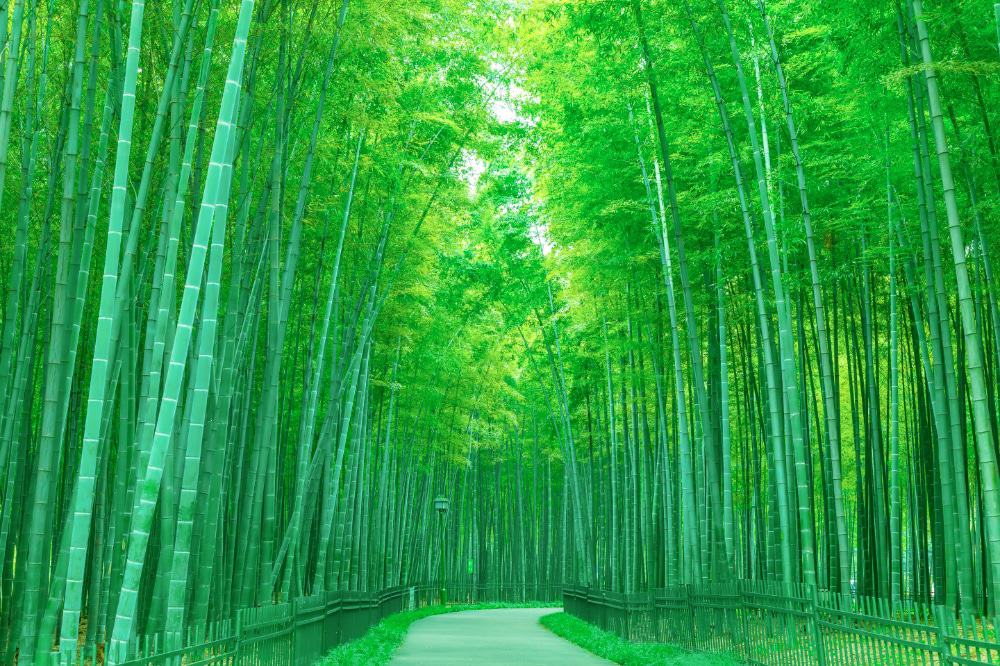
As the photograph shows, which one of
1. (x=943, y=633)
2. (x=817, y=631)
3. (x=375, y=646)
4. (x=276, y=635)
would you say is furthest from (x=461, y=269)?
(x=943, y=633)

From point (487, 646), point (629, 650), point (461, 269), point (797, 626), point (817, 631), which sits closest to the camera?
point (817, 631)

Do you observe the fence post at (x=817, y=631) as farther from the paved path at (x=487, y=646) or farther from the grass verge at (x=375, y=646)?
the grass verge at (x=375, y=646)

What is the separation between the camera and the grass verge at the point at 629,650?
6777mm

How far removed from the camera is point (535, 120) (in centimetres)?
1077

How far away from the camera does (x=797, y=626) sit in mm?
5984

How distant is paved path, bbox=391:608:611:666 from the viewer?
823 centimetres

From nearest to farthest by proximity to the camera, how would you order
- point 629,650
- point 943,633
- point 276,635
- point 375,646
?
point 943,633 < point 276,635 < point 629,650 < point 375,646

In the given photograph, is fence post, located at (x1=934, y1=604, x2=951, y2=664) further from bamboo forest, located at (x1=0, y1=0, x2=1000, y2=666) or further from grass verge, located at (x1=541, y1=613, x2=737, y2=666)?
grass verge, located at (x1=541, y1=613, x2=737, y2=666)

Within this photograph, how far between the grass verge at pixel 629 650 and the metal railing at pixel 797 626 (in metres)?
0.20

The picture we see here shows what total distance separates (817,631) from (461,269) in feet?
27.3

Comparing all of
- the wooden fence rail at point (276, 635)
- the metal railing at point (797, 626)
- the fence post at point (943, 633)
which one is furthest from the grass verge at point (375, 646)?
the fence post at point (943, 633)

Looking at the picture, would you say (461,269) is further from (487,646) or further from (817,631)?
(817,631)

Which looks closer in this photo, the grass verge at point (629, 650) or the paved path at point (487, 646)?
the grass verge at point (629, 650)

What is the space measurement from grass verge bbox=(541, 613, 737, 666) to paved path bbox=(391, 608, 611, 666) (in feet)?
0.42
